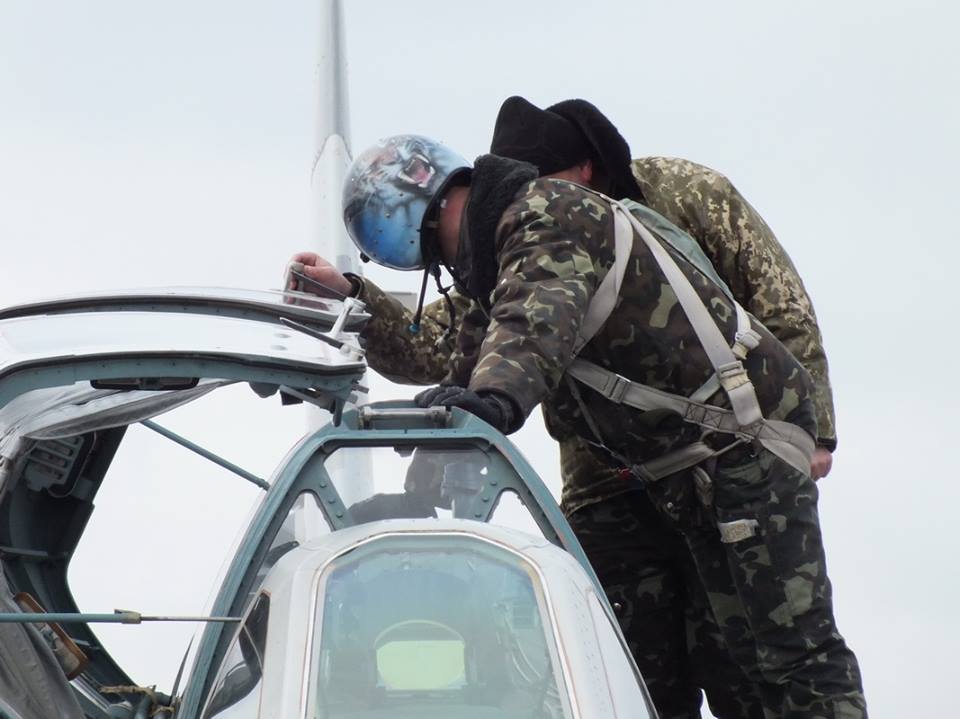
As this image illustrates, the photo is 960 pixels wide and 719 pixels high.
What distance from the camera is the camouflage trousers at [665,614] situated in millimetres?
6418

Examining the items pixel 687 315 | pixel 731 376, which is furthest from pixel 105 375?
pixel 731 376

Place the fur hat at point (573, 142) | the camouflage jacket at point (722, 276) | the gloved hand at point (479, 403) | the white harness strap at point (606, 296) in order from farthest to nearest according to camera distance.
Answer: the fur hat at point (573, 142) < the camouflage jacket at point (722, 276) < the white harness strap at point (606, 296) < the gloved hand at point (479, 403)

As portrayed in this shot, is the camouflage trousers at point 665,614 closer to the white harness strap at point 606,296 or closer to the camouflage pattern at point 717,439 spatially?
the camouflage pattern at point 717,439

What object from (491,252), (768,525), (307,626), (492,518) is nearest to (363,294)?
(491,252)

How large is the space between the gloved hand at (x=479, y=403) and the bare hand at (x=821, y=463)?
1.75 meters

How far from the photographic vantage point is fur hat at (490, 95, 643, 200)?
6723mm

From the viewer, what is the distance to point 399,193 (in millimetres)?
5691

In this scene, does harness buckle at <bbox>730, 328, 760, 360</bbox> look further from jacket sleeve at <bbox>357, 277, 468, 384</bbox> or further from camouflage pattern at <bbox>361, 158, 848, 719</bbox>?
jacket sleeve at <bbox>357, 277, 468, 384</bbox>

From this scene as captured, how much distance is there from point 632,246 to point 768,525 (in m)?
1.00

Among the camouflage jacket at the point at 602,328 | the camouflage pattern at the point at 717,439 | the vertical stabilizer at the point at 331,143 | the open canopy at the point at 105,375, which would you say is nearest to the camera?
the open canopy at the point at 105,375

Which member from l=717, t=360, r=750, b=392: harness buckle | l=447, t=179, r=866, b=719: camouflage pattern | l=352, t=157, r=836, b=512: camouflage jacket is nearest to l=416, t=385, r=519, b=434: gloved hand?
l=447, t=179, r=866, b=719: camouflage pattern

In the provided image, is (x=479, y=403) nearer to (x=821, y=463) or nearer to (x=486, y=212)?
(x=486, y=212)

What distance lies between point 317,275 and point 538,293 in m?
2.02

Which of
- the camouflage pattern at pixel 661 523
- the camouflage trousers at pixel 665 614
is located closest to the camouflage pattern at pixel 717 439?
the camouflage pattern at pixel 661 523
